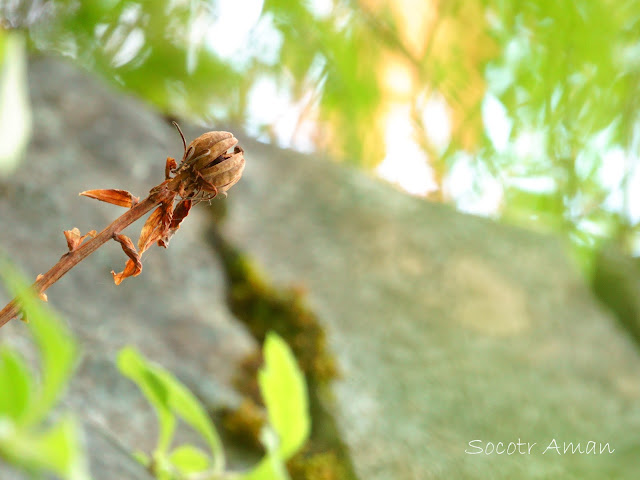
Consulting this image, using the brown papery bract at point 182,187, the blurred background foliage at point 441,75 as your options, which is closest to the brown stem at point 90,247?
the brown papery bract at point 182,187

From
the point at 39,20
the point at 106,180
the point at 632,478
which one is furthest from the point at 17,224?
the point at 632,478

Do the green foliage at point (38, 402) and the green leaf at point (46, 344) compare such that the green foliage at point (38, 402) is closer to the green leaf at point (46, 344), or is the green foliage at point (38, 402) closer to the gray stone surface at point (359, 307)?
the green leaf at point (46, 344)

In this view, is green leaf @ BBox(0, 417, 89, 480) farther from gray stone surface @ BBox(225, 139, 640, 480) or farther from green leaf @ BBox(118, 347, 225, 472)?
gray stone surface @ BBox(225, 139, 640, 480)

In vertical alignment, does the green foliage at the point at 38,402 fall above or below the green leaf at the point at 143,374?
above

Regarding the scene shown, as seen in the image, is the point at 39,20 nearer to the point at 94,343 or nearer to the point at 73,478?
the point at 94,343

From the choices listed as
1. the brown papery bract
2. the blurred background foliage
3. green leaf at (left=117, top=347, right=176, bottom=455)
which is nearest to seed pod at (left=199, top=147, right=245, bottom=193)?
the brown papery bract

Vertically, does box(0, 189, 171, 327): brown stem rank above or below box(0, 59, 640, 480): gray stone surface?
above
